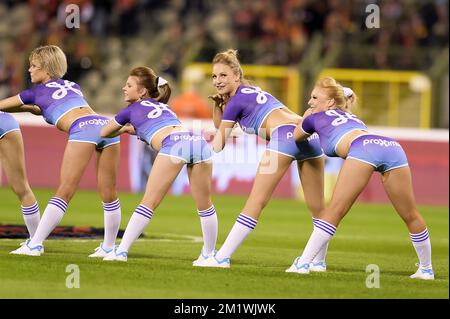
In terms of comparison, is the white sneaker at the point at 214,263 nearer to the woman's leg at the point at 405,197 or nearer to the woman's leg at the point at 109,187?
the woman's leg at the point at 109,187

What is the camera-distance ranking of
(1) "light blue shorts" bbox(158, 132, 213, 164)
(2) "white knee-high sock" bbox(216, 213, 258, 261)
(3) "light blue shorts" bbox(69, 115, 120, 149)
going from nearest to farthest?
(2) "white knee-high sock" bbox(216, 213, 258, 261) → (1) "light blue shorts" bbox(158, 132, 213, 164) → (3) "light blue shorts" bbox(69, 115, 120, 149)

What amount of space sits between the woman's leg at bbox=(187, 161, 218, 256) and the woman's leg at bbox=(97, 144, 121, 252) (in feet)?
2.93

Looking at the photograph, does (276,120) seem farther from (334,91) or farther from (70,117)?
(70,117)

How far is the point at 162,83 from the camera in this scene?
10703 millimetres

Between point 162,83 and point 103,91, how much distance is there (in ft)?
49.6

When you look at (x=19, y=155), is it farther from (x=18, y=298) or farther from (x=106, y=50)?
(x=106, y=50)

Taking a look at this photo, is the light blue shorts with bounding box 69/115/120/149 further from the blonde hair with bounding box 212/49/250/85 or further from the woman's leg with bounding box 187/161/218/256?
the blonde hair with bounding box 212/49/250/85

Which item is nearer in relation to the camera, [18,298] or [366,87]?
[18,298]

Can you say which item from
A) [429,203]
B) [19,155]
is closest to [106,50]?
[429,203]

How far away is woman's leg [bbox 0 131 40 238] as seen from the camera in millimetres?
11289

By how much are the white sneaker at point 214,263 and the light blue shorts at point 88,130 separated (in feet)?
5.20

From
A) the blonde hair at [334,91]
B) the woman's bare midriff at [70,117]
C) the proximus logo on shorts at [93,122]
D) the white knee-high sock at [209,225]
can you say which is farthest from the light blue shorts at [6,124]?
the blonde hair at [334,91]

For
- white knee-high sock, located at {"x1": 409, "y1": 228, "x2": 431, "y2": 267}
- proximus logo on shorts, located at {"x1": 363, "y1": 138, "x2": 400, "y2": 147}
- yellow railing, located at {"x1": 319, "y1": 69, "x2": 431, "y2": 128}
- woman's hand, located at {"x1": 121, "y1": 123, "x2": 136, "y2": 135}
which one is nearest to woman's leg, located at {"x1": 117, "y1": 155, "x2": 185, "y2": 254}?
woman's hand, located at {"x1": 121, "y1": 123, "x2": 136, "y2": 135}

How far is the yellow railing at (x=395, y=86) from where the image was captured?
943 inches
